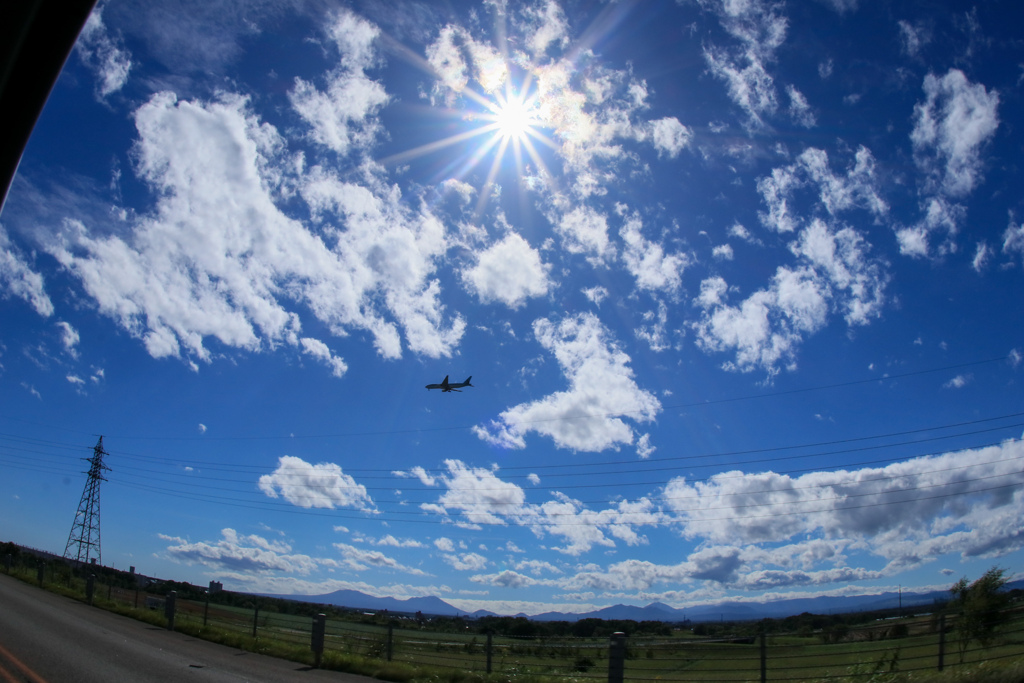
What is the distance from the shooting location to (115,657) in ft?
42.7

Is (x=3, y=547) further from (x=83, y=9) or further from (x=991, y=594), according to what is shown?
(x=991, y=594)

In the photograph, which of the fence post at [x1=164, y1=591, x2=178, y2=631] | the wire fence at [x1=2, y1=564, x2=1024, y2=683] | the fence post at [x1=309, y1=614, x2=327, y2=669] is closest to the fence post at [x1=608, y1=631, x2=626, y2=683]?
the wire fence at [x1=2, y1=564, x2=1024, y2=683]

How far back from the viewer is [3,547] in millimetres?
67438

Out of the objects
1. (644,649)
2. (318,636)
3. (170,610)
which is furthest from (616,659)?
(644,649)

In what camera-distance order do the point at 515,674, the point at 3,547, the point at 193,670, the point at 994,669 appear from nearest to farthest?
the point at 994,669 → the point at 193,670 → the point at 515,674 → the point at 3,547

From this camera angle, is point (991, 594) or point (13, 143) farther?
point (991, 594)

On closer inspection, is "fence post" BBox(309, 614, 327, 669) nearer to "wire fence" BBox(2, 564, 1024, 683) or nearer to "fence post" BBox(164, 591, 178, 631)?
"wire fence" BBox(2, 564, 1024, 683)

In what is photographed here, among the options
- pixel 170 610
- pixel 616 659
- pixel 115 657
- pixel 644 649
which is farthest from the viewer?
pixel 644 649

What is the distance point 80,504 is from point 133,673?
58167 mm

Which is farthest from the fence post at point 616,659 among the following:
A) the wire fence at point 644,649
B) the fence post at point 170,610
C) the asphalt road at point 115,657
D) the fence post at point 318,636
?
the fence post at point 170,610

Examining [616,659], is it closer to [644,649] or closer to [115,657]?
[115,657]

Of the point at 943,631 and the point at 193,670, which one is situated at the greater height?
the point at 943,631

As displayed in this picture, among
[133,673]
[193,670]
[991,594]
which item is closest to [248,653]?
[193,670]

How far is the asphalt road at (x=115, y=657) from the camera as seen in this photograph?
1094 centimetres
